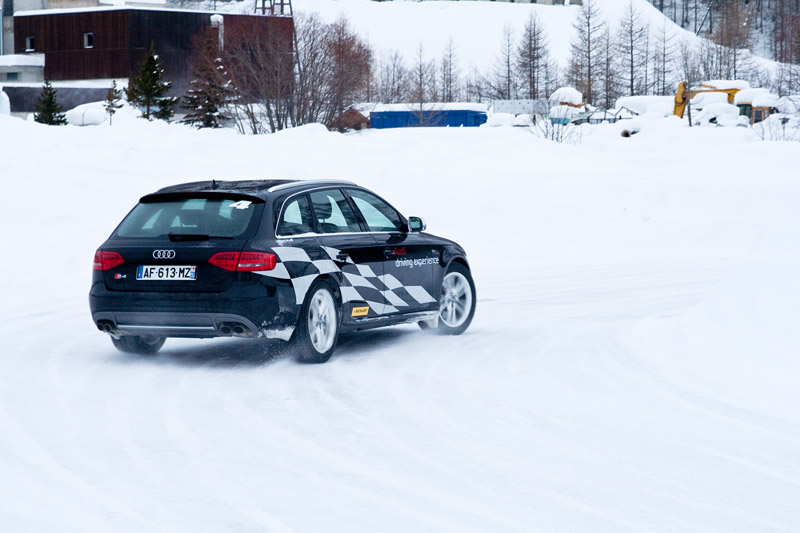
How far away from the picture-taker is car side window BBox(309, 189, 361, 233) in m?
9.12

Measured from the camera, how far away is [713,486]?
16.5ft

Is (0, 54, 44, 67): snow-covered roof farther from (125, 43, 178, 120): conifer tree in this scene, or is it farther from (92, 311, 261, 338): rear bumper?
(92, 311, 261, 338): rear bumper

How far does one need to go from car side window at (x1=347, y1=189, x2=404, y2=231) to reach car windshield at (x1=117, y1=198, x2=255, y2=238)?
1.46m

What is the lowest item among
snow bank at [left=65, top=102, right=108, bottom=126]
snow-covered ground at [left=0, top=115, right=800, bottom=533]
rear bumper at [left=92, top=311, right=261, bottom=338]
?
snow-covered ground at [left=0, top=115, right=800, bottom=533]

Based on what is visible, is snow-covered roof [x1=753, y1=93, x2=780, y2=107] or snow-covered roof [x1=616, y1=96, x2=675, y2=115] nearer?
snow-covered roof [x1=753, y1=93, x2=780, y2=107]

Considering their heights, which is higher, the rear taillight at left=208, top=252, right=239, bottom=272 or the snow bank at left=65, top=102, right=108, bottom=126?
the snow bank at left=65, top=102, right=108, bottom=126

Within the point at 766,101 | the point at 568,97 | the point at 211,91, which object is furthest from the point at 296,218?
the point at 568,97

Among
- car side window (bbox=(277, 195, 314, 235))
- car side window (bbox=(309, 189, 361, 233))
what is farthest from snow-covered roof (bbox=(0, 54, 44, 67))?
car side window (bbox=(277, 195, 314, 235))

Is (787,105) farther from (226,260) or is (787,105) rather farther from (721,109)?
(226,260)

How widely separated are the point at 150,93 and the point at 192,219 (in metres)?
57.2

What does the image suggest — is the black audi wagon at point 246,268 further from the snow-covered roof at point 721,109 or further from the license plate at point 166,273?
the snow-covered roof at point 721,109

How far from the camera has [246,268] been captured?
8172 mm

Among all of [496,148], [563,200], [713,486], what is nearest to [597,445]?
[713,486]

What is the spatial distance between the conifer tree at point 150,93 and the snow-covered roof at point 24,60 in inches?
780
